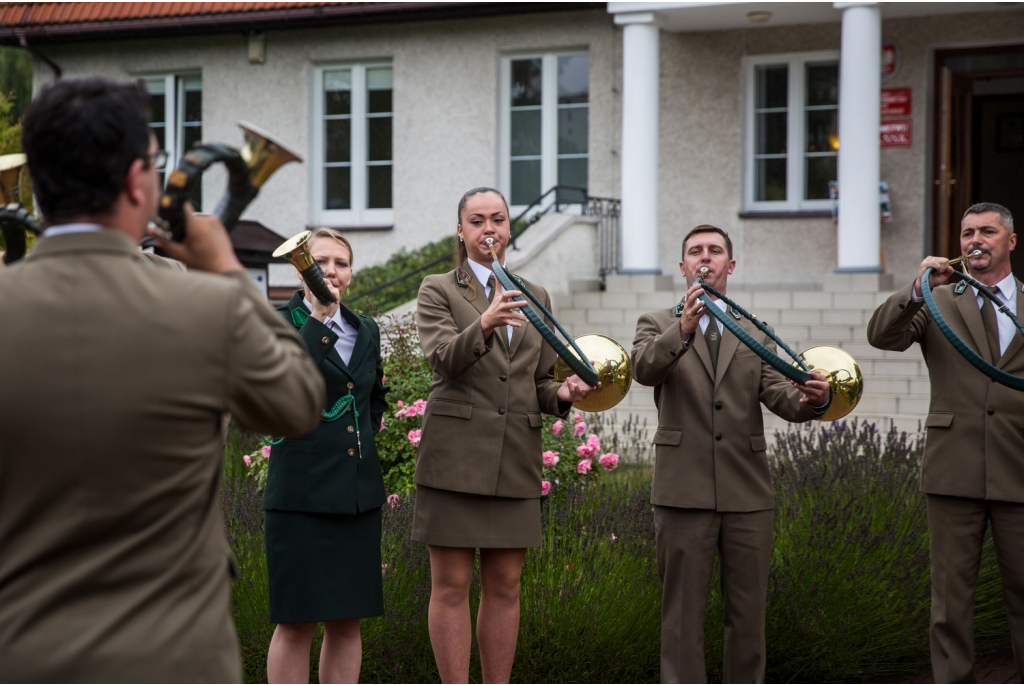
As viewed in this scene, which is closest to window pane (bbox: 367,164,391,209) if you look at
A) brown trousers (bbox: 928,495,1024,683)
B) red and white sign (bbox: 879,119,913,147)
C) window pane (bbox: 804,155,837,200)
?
window pane (bbox: 804,155,837,200)

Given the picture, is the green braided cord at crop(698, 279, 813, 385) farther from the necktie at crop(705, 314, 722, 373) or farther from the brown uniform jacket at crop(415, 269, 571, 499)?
the brown uniform jacket at crop(415, 269, 571, 499)

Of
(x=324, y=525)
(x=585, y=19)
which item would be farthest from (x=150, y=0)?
(x=324, y=525)

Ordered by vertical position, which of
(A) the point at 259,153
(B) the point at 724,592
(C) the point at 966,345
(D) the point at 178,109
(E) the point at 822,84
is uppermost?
(D) the point at 178,109

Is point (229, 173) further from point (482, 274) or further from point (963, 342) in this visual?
point (963, 342)

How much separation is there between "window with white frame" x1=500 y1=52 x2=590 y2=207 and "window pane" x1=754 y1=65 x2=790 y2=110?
2.35m

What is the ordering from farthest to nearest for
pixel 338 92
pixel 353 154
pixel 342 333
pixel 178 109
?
pixel 178 109, pixel 338 92, pixel 353 154, pixel 342 333

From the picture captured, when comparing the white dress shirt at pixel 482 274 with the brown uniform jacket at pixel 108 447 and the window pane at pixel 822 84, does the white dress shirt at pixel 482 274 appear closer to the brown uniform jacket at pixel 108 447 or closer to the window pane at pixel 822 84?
the brown uniform jacket at pixel 108 447

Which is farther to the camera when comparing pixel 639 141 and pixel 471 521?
pixel 639 141

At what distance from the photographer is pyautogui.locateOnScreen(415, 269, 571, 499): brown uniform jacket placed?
4387 millimetres

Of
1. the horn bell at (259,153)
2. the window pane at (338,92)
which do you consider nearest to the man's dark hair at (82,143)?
the horn bell at (259,153)

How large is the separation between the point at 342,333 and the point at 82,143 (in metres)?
2.36

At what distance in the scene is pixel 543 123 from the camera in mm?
15633

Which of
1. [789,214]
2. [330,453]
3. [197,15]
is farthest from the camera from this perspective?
[197,15]

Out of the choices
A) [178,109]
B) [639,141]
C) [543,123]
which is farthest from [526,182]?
[178,109]
